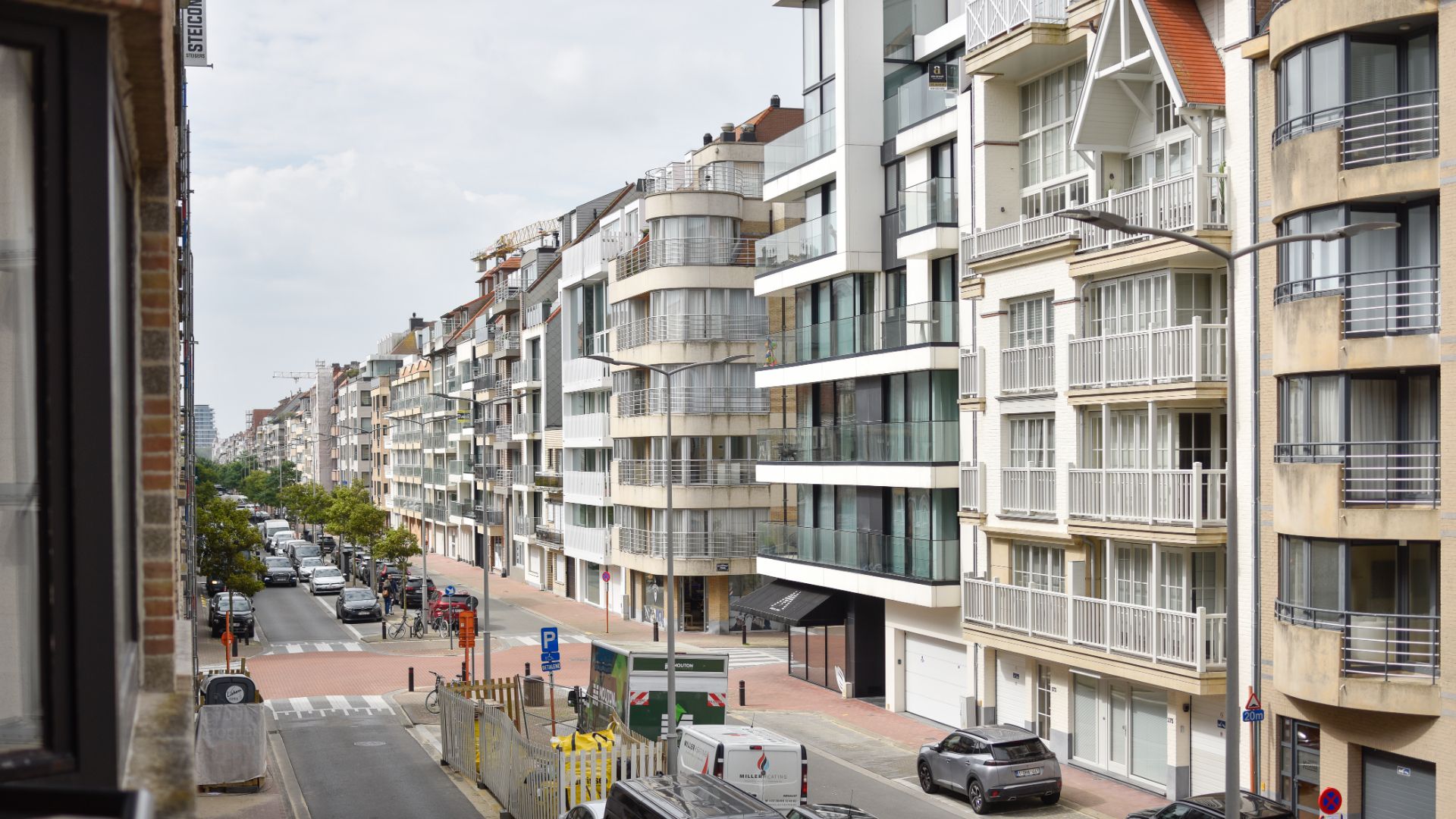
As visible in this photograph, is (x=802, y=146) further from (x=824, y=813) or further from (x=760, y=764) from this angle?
(x=824, y=813)

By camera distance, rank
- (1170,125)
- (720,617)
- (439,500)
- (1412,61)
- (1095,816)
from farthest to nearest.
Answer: (439,500) → (720,617) → (1170,125) → (1095,816) → (1412,61)

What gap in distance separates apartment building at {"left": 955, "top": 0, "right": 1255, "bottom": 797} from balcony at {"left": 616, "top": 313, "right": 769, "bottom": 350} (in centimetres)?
1953

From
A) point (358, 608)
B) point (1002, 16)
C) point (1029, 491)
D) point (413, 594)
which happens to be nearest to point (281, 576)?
point (413, 594)

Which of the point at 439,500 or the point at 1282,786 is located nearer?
the point at 1282,786

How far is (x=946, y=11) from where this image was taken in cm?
3556

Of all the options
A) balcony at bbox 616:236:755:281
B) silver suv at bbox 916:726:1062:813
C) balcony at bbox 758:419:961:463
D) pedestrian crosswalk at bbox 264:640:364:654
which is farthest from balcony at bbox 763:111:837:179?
pedestrian crosswalk at bbox 264:640:364:654

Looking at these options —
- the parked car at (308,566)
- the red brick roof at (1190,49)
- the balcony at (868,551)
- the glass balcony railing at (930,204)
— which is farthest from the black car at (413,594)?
the red brick roof at (1190,49)

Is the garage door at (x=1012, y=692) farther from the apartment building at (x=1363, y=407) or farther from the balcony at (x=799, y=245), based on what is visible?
the balcony at (x=799, y=245)

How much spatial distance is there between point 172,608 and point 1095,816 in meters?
22.0

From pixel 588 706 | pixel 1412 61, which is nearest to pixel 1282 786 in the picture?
pixel 1412 61

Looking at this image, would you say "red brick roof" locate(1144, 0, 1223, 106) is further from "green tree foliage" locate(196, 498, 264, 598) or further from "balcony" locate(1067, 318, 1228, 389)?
"green tree foliage" locate(196, 498, 264, 598)

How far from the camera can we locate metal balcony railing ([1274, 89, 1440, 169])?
19891 mm

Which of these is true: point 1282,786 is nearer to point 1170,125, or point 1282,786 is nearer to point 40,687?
point 1170,125

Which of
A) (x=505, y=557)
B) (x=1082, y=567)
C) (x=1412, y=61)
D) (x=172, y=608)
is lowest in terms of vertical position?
(x=505, y=557)
